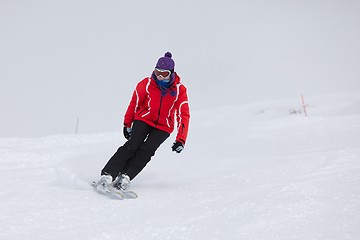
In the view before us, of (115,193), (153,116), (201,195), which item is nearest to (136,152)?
(153,116)

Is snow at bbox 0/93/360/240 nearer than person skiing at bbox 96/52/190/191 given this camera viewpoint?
Yes

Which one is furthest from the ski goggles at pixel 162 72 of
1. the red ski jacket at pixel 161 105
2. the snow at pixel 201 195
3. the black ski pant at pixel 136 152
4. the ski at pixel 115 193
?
the ski at pixel 115 193

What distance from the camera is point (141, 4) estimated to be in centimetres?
16075

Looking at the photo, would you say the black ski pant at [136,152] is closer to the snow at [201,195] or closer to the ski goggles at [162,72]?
the snow at [201,195]

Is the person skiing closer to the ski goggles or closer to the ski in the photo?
the ski goggles

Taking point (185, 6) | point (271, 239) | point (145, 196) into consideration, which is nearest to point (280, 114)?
point (145, 196)

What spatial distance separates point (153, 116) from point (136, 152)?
0.45 meters

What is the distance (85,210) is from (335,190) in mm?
2017

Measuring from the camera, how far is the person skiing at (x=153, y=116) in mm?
4441

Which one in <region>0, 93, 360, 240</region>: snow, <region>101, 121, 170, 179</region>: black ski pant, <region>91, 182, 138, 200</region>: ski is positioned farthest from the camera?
<region>101, 121, 170, 179</region>: black ski pant

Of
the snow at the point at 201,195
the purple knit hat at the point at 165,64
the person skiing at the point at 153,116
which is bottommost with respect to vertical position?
the snow at the point at 201,195

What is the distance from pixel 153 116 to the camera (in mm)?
4645

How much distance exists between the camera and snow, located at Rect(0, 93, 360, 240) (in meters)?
2.80

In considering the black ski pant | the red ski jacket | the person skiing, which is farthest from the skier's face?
the black ski pant
